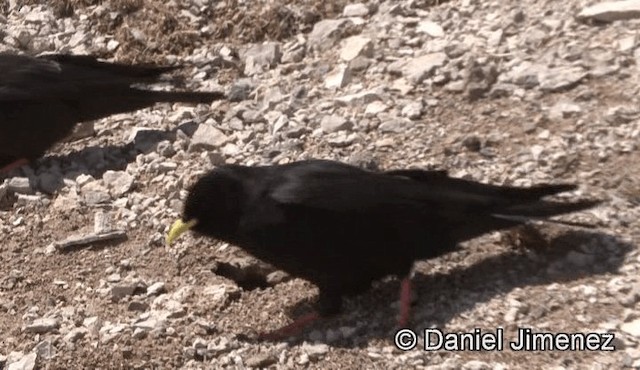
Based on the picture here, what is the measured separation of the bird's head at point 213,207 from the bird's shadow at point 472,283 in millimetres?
551

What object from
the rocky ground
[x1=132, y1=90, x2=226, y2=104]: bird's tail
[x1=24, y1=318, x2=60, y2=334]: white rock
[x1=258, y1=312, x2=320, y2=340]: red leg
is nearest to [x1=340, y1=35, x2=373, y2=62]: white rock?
the rocky ground

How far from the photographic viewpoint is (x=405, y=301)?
5.50m

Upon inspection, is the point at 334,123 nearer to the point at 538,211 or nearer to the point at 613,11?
the point at 538,211

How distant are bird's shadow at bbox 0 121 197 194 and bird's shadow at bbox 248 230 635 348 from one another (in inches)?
79.0

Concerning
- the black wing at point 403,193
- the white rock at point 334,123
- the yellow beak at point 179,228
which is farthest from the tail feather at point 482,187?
the white rock at point 334,123

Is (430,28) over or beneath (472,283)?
over

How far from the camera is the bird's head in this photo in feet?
18.7

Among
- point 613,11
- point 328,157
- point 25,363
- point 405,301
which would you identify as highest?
point 613,11

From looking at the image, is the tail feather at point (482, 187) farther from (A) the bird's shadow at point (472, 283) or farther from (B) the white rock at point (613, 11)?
(B) the white rock at point (613, 11)

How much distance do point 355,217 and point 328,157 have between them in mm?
1203

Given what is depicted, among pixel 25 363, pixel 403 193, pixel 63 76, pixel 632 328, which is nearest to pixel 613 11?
pixel 403 193

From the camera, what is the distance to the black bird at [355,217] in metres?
5.49

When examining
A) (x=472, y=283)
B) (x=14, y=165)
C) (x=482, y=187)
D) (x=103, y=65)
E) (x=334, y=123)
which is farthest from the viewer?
(x=103, y=65)

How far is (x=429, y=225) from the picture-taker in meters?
5.56
